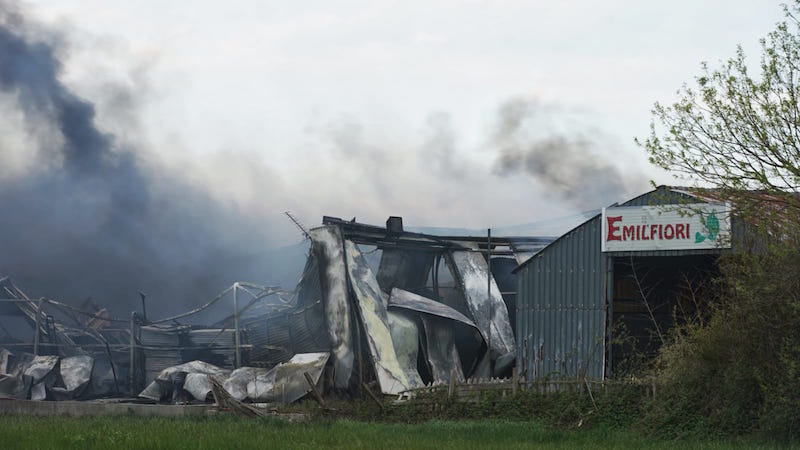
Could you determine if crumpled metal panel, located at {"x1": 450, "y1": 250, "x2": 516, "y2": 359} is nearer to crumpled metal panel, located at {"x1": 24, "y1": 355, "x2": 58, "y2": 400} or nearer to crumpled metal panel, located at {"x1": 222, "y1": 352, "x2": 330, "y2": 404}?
crumpled metal panel, located at {"x1": 222, "y1": 352, "x2": 330, "y2": 404}

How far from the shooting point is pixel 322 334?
104 feet

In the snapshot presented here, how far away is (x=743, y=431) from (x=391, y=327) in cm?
1395

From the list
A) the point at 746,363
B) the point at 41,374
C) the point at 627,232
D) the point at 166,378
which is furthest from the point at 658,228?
the point at 41,374

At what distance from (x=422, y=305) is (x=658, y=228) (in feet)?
27.3

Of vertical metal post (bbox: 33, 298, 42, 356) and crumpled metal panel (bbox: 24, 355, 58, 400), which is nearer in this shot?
crumpled metal panel (bbox: 24, 355, 58, 400)

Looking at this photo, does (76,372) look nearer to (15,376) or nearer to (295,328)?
(15,376)

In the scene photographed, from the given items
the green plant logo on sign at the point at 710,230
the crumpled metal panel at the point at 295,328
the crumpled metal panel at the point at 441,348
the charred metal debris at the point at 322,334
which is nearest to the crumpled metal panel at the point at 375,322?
the charred metal debris at the point at 322,334

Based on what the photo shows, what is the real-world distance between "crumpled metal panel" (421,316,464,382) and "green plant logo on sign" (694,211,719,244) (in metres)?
8.98

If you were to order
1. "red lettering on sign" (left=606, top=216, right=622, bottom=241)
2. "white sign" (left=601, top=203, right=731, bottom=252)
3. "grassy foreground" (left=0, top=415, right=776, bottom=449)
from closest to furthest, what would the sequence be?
"grassy foreground" (left=0, top=415, right=776, bottom=449) < "white sign" (left=601, top=203, right=731, bottom=252) < "red lettering on sign" (left=606, top=216, right=622, bottom=241)

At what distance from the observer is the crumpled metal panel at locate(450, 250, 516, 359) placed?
34.0 m

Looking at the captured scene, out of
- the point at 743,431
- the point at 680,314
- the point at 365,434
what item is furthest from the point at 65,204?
the point at 743,431

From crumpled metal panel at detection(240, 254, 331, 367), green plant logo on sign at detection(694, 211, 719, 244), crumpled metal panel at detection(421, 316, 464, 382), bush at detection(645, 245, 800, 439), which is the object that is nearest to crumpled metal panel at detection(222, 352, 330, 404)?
crumpled metal panel at detection(240, 254, 331, 367)

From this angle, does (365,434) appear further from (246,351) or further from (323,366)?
(246,351)

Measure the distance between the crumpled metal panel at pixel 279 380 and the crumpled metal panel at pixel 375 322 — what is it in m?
1.52
